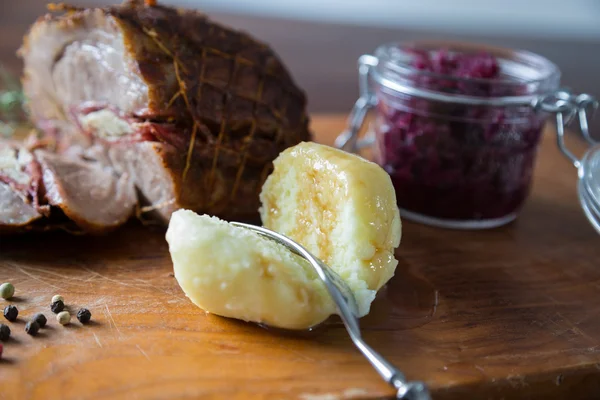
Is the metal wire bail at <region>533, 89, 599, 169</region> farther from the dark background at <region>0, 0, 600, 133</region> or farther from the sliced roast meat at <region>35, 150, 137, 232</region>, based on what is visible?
the dark background at <region>0, 0, 600, 133</region>

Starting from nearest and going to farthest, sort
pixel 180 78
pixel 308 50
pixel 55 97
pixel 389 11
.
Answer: pixel 180 78, pixel 55 97, pixel 308 50, pixel 389 11

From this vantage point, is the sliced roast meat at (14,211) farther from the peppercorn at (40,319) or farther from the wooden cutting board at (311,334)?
the peppercorn at (40,319)

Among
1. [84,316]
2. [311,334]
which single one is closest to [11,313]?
[84,316]

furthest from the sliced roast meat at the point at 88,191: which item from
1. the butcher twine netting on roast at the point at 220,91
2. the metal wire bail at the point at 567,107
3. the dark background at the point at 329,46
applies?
the dark background at the point at 329,46

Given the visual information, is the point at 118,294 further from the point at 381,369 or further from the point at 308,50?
the point at 308,50

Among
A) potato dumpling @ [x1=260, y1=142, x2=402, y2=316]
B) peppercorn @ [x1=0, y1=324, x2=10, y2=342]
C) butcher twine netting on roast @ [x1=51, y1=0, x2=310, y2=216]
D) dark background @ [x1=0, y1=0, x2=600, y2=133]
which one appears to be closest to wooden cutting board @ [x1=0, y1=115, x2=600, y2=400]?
peppercorn @ [x1=0, y1=324, x2=10, y2=342]

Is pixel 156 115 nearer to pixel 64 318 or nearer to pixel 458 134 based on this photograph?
pixel 64 318

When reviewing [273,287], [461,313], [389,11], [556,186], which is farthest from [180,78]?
[389,11]
